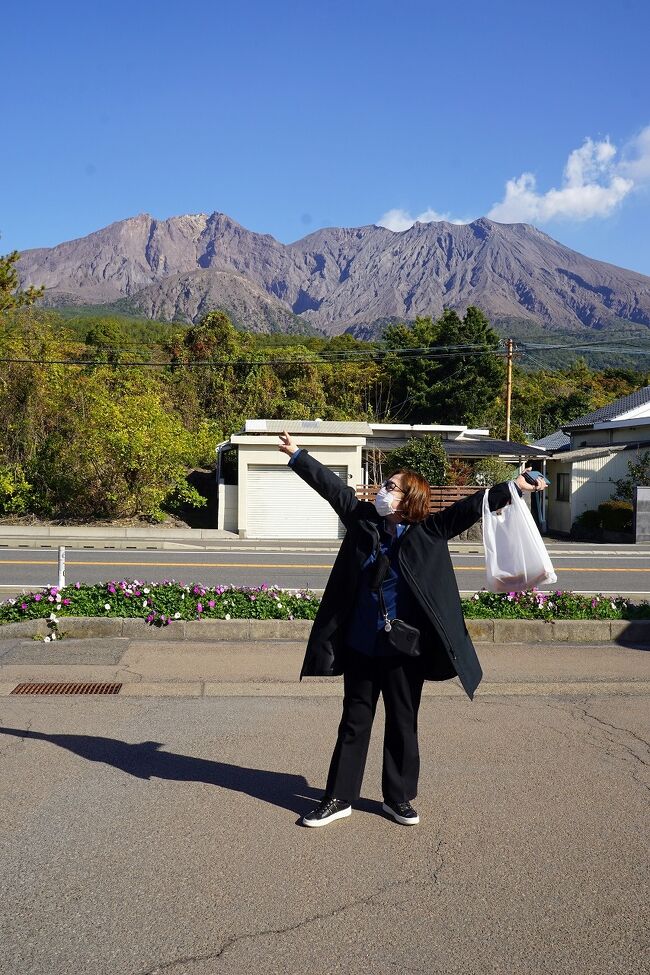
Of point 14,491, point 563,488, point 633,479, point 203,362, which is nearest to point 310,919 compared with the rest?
point 14,491

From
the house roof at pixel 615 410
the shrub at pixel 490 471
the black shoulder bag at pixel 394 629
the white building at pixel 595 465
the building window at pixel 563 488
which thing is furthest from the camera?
the house roof at pixel 615 410

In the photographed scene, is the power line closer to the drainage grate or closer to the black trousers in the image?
the drainage grate

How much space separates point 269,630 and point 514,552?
4.67m

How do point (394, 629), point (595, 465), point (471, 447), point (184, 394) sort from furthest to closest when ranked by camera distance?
point (184, 394), point (471, 447), point (595, 465), point (394, 629)

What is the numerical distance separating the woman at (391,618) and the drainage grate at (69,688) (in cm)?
316

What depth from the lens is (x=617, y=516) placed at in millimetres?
28375

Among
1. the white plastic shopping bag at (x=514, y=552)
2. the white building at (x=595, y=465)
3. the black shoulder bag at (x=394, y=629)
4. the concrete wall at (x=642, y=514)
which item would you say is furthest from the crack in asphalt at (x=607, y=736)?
the white building at (x=595, y=465)

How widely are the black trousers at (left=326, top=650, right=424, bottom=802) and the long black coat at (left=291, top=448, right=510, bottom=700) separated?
0.30 ft

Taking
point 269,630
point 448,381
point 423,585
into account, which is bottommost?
point 269,630

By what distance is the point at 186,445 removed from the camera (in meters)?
28.1

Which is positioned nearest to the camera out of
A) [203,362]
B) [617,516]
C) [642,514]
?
[642,514]

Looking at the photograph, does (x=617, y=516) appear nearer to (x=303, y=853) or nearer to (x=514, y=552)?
(x=514, y=552)

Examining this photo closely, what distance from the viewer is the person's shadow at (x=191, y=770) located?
15.8ft

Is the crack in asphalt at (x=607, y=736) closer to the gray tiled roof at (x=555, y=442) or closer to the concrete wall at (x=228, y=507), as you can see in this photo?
the concrete wall at (x=228, y=507)
